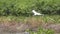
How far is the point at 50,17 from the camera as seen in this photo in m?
10.5

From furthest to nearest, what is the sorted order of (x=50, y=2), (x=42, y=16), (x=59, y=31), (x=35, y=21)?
(x=50, y=2) → (x=42, y=16) → (x=35, y=21) → (x=59, y=31)

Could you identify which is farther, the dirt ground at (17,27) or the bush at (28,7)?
the bush at (28,7)

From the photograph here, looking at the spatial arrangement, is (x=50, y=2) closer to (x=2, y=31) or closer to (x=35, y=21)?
(x=35, y=21)

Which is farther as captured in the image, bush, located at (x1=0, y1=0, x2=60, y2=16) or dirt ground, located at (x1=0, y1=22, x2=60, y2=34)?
bush, located at (x1=0, y1=0, x2=60, y2=16)

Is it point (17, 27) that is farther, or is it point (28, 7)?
point (28, 7)

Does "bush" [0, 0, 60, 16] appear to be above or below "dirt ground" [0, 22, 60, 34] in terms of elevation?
above

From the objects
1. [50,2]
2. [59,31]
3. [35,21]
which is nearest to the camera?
[59,31]

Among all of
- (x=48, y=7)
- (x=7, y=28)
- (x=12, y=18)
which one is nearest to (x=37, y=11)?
(x=48, y=7)

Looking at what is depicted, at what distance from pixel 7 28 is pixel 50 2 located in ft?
8.24

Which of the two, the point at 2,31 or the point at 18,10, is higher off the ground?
the point at 18,10

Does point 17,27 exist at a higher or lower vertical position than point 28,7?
lower

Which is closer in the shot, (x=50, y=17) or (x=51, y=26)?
(x=51, y=26)

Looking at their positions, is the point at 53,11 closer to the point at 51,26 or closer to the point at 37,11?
the point at 37,11

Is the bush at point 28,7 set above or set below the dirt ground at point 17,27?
above
